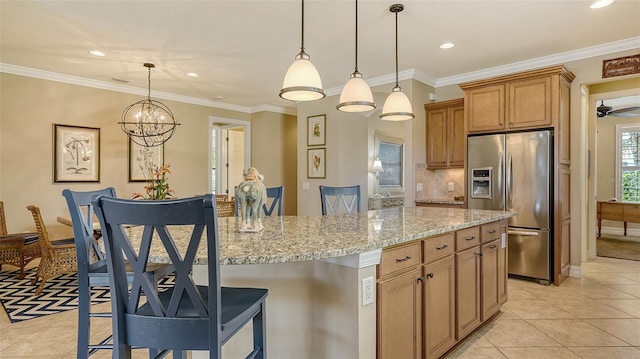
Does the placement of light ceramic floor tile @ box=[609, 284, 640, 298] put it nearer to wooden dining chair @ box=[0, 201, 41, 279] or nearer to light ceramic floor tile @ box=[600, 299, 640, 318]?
light ceramic floor tile @ box=[600, 299, 640, 318]

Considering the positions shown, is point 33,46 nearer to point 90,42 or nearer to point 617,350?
point 90,42

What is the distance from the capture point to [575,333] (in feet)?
8.59

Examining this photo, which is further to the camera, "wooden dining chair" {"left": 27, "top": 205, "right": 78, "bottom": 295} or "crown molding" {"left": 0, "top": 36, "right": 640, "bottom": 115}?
"crown molding" {"left": 0, "top": 36, "right": 640, "bottom": 115}

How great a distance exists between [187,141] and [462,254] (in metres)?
5.30

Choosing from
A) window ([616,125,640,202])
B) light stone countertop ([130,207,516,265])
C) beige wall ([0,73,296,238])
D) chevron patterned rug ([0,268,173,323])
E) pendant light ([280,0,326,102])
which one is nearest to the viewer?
light stone countertop ([130,207,516,265])

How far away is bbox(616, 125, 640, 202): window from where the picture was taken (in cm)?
691

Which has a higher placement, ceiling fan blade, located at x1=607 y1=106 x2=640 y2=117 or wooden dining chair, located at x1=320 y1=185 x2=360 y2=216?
ceiling fan blade, located at x1=607 y1=106 x2=640 y2=117

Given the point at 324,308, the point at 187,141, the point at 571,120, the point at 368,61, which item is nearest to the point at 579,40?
the point at 571,120

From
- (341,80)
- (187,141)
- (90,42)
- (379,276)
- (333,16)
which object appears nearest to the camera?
(379,276)

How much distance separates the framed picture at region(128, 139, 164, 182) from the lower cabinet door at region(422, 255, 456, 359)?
4981mm

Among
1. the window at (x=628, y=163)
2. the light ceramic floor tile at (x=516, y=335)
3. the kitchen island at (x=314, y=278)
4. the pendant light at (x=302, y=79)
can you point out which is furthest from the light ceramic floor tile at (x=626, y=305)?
the window at (x=628, y=163)

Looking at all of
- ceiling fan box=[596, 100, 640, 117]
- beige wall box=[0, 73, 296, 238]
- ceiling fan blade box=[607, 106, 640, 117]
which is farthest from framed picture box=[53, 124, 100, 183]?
ceiling fan blade box=[607, 106, 640, 117]

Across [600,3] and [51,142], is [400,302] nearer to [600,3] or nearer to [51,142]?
[600,3]

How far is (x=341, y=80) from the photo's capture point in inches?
201
